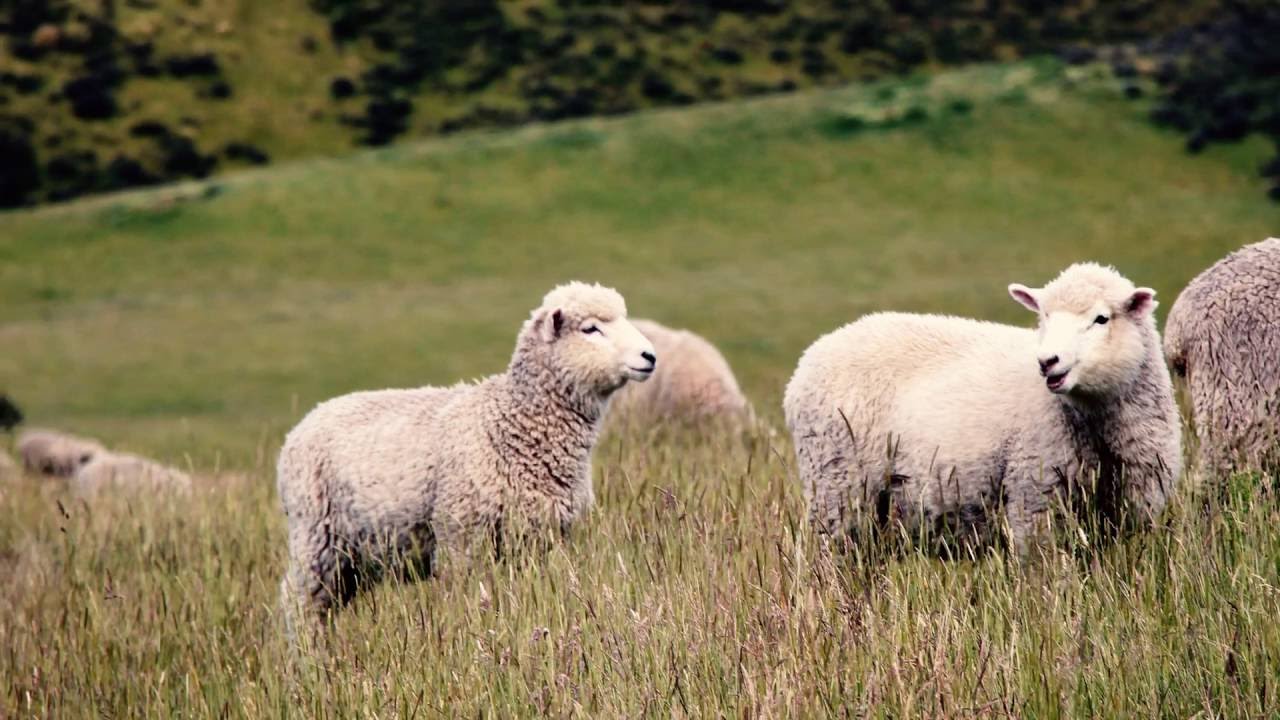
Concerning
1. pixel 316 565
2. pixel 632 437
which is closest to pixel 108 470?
pixel 632 437

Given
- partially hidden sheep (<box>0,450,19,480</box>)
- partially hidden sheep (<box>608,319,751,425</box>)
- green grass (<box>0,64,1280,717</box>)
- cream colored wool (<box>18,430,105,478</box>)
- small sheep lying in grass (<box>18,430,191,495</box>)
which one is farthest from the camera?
cream colored wool (<box>18,430,105,478</box>)

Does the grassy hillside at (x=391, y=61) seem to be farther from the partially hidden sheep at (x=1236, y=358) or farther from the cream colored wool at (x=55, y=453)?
the partially hidden sheep at (x=1236, y=358)

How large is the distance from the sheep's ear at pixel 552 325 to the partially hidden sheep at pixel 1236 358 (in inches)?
120

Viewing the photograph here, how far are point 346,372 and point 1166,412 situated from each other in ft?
74.0

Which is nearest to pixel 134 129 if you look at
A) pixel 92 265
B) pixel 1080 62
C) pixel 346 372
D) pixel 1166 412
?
pixel 92 265

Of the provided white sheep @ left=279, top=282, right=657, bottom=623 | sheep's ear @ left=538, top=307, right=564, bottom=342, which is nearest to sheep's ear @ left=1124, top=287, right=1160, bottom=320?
white sheep @ left=279, top=282, right=657, bottom=623

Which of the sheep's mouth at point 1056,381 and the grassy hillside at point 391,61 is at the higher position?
the sheep's mouth at point 1056,381

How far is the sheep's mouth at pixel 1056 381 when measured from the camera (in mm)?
5477

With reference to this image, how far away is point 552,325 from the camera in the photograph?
729 centimetres

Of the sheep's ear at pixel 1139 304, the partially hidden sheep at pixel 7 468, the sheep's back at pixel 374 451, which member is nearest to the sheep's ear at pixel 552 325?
the sheep's back at pixel 374 451

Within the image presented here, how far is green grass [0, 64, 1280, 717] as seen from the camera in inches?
189

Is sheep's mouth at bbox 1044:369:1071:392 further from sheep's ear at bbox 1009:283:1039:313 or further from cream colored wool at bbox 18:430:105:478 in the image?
cream colored wool at bbox 18:430:105:478

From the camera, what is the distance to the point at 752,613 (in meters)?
4.98

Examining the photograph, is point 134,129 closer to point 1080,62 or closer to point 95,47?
point 95,47
